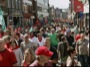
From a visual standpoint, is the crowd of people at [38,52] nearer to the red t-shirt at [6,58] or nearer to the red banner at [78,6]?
the red t-shirt at [6,58]

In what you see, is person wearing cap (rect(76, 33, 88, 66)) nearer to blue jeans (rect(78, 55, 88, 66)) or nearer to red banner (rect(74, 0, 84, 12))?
blue jeans (rect(78, 55, 88, 66))

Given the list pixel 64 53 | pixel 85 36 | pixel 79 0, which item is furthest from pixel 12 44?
pixel 79 0

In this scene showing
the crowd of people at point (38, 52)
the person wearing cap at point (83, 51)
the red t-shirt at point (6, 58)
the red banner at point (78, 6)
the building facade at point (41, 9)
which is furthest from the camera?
the building facade at point (41, 9)

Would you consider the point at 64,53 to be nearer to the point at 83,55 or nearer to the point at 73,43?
the point at 83,55

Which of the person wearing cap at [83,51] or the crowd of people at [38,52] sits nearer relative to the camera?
the crowd of people at [38,52]

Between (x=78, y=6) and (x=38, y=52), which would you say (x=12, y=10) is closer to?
(x=78, y=6)

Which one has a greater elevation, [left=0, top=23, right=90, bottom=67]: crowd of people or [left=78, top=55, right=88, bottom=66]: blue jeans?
[left=0, top=23, right=90, bottom=67]: crowd of people

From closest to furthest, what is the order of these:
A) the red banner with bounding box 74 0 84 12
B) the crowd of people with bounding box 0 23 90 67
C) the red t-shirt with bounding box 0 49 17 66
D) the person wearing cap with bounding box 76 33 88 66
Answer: the crowd of people with bounding box 0 23 90 67, the red t-shirt with bounding box 0 49 17 66, the person wearing cap with bounding box 76 33 88 66, the red banner with bounding box 74 0 84 12

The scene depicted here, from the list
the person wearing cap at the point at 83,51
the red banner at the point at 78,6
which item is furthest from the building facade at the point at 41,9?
the person wearing cap at the point at 83,51

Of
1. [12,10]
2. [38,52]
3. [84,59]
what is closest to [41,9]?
[12,10]

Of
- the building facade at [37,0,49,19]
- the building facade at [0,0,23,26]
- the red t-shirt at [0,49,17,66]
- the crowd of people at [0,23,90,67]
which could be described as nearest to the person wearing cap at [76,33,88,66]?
the crowd of people at [0,23,90,67]

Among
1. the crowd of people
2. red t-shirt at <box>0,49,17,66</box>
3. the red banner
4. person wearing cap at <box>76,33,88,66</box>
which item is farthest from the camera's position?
the red banner

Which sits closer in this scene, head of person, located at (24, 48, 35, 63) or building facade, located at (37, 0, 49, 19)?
head of person, located at (24, 48, 35, 63)

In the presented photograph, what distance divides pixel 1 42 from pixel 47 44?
2.65m
